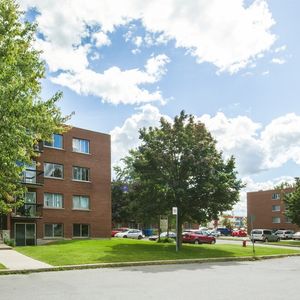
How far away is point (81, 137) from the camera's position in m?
44.7

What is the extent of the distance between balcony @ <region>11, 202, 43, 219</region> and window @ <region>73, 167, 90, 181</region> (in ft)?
16.7

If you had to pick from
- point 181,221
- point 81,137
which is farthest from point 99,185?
point 181,221

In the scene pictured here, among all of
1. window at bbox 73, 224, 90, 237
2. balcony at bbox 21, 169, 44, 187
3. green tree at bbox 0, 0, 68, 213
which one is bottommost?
window at bbox 73, 224, 90, 237

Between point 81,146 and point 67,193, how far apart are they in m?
4.61

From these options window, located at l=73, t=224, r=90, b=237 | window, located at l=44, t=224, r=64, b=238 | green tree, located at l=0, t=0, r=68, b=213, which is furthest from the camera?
window, located at l=73, t=224, r=90, b=237

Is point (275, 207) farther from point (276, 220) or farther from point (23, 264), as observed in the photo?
point (23, 264)

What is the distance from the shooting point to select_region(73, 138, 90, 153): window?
44.3 metres

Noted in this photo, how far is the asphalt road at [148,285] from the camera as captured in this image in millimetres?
11789

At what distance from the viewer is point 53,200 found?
4244 centimetres

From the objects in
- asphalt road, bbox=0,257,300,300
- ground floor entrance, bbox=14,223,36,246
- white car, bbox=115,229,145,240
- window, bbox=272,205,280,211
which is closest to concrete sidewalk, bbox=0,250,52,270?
asphalt road, bbox=0,257,300,300

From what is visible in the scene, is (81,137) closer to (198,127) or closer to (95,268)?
(198,127)

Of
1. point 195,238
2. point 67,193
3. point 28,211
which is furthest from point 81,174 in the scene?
point 195,238

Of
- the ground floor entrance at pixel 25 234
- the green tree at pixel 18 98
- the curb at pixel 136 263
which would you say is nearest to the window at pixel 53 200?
the ground floor entrance at pixel 25 234

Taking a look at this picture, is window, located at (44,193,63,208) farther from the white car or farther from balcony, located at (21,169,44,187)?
the white car
